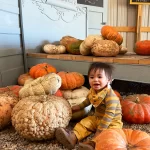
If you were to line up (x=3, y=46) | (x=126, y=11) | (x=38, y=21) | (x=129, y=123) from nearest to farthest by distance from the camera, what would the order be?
(x=129, y=123)
(x=3, y=46)
(x=38, y=21)
(x=126, y=11)

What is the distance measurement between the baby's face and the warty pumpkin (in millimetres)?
204

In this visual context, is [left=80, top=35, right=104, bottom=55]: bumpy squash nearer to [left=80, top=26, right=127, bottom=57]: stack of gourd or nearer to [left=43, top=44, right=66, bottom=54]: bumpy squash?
[left=80, top=26, right=127, bottom=57]: stack of gourd

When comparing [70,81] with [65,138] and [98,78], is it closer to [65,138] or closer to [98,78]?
[98,78]

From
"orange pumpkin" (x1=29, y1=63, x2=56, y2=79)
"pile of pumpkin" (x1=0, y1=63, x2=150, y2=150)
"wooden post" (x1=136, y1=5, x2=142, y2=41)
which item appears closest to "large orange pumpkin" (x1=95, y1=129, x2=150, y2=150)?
"pile of pumpkin" (x1=0, y1=63, x2=150, y2=150)

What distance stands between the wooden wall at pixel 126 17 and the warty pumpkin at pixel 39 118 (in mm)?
3616

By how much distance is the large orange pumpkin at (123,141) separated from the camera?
0.68 metres

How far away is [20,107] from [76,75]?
0.57m

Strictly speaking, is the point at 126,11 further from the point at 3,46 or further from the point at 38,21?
the point at 3,46

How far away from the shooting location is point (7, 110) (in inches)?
43.9

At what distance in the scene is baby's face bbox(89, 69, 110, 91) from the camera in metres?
1.01

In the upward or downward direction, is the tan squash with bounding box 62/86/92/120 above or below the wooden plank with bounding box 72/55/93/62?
below

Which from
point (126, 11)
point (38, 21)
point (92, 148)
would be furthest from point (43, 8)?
point (126, 11)

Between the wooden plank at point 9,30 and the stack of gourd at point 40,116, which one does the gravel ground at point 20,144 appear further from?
the wooden plank at point 9,30

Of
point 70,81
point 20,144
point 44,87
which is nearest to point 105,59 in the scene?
point 70,81
